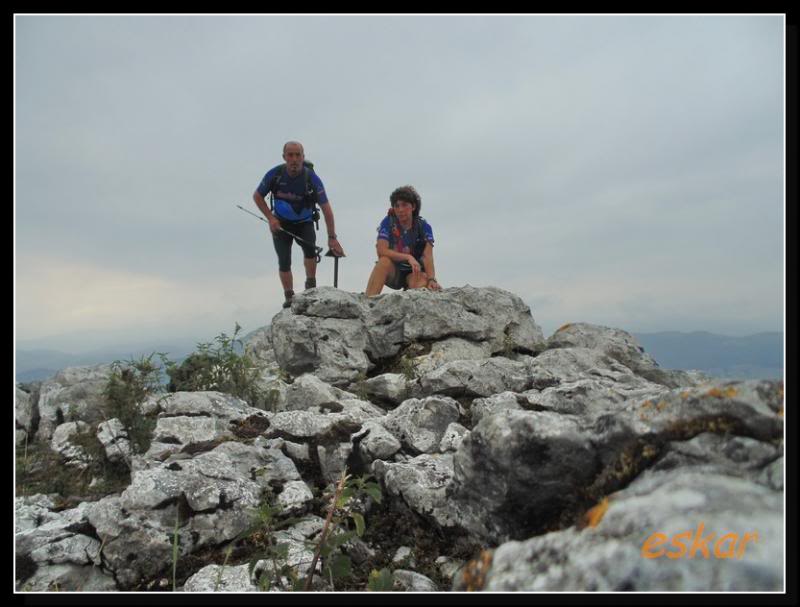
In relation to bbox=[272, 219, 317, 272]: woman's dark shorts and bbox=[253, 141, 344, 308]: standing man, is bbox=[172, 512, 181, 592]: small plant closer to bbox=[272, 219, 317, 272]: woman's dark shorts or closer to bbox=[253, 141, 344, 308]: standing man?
bbox=[253, 141, 344, 308]: standing man

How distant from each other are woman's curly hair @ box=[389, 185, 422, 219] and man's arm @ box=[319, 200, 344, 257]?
205cm

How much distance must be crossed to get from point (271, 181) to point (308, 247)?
219 centimetres

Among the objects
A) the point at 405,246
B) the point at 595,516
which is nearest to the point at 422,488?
the point at 595,516

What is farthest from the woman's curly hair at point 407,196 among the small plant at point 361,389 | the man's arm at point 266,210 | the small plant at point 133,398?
the small plant at point 133,398

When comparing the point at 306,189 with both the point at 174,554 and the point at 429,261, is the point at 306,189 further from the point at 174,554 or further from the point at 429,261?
the point at 174,554

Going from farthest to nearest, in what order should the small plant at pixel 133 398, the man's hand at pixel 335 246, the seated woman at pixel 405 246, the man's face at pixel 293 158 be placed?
the man's hand at pixel 335 246
the seated woman at pixel 405 246
the man's face at pixel 293 158
the small plant at pixel 133 398

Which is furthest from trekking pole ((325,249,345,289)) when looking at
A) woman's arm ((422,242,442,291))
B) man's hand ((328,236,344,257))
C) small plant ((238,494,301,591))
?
small plant ((238,494,301,591))

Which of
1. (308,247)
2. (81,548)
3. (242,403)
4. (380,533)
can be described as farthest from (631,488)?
(308,247)

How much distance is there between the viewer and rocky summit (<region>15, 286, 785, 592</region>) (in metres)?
2.44

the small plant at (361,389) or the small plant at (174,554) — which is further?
the small plant at (361,389)

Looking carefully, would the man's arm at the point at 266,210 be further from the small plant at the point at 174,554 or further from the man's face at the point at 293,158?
the small plant at the point at 174,554

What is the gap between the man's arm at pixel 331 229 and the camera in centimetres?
1493

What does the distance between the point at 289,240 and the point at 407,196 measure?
3793mm

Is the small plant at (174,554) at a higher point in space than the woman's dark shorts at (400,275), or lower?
lower
